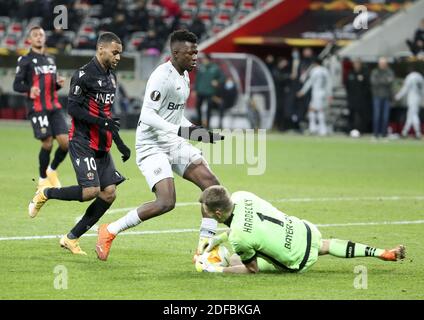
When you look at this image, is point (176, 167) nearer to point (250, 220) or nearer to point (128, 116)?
point (250, 220)

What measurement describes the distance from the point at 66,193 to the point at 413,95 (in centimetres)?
2137

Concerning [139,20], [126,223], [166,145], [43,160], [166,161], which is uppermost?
[139,20]

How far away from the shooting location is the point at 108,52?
474 inches

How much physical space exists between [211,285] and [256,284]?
0.44 meters

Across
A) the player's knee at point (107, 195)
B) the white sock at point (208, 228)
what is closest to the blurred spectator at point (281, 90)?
the player's knee at point (107, 195)

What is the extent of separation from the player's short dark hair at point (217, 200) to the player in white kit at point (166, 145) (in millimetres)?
1007

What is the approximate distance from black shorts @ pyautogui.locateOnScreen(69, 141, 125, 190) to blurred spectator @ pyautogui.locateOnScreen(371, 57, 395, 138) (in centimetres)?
2090

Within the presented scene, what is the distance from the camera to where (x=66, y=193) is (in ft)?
40.3

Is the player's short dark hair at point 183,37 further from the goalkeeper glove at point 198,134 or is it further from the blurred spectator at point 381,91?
the blurred spectator at point 381,91

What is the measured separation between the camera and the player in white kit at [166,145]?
454 inches

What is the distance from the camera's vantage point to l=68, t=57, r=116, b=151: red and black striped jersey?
475 inches

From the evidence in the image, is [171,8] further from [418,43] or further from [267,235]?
[267,235]

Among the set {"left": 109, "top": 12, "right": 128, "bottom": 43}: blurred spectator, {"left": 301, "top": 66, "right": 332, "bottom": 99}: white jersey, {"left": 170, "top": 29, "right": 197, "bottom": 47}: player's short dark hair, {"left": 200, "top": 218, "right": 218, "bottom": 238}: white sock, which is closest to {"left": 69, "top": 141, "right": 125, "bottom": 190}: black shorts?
{"left": 200, "top": 218, "right": 218, "bottom": 238}: white sock

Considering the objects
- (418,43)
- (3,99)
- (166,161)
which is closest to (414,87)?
(418,43)
